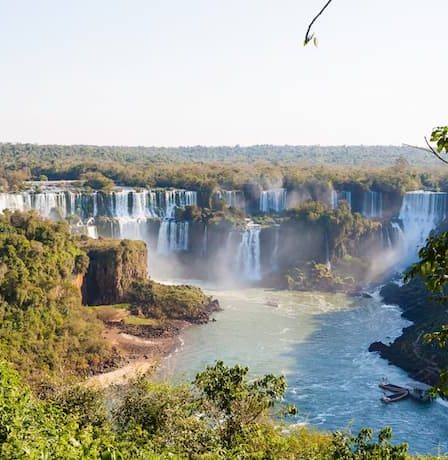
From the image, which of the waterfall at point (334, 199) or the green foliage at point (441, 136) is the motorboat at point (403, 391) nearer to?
the green foliage at point (441, 136)

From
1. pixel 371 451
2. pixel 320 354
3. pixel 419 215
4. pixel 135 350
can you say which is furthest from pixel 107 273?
pixel 419 215

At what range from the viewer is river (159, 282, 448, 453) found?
23938mm

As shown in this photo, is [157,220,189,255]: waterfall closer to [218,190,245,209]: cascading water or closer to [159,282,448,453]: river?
[218,190,245,209]: cascading water

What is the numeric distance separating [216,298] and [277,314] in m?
5.65

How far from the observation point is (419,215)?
186 ft

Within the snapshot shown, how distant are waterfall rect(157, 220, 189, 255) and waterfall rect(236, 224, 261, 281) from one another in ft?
14.6

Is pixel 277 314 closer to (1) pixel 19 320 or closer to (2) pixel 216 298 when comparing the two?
(2) pixel 216 298

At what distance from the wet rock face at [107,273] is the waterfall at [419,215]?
2536cm

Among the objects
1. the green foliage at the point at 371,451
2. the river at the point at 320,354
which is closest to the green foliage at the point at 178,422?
the green foliage at the point at 371,451

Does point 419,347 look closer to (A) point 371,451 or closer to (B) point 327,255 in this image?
(A) point 371,451

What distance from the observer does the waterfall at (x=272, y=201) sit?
59.2m

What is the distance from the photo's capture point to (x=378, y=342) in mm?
32781

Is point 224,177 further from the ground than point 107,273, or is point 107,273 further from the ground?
point 224,177

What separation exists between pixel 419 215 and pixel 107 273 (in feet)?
97.9
